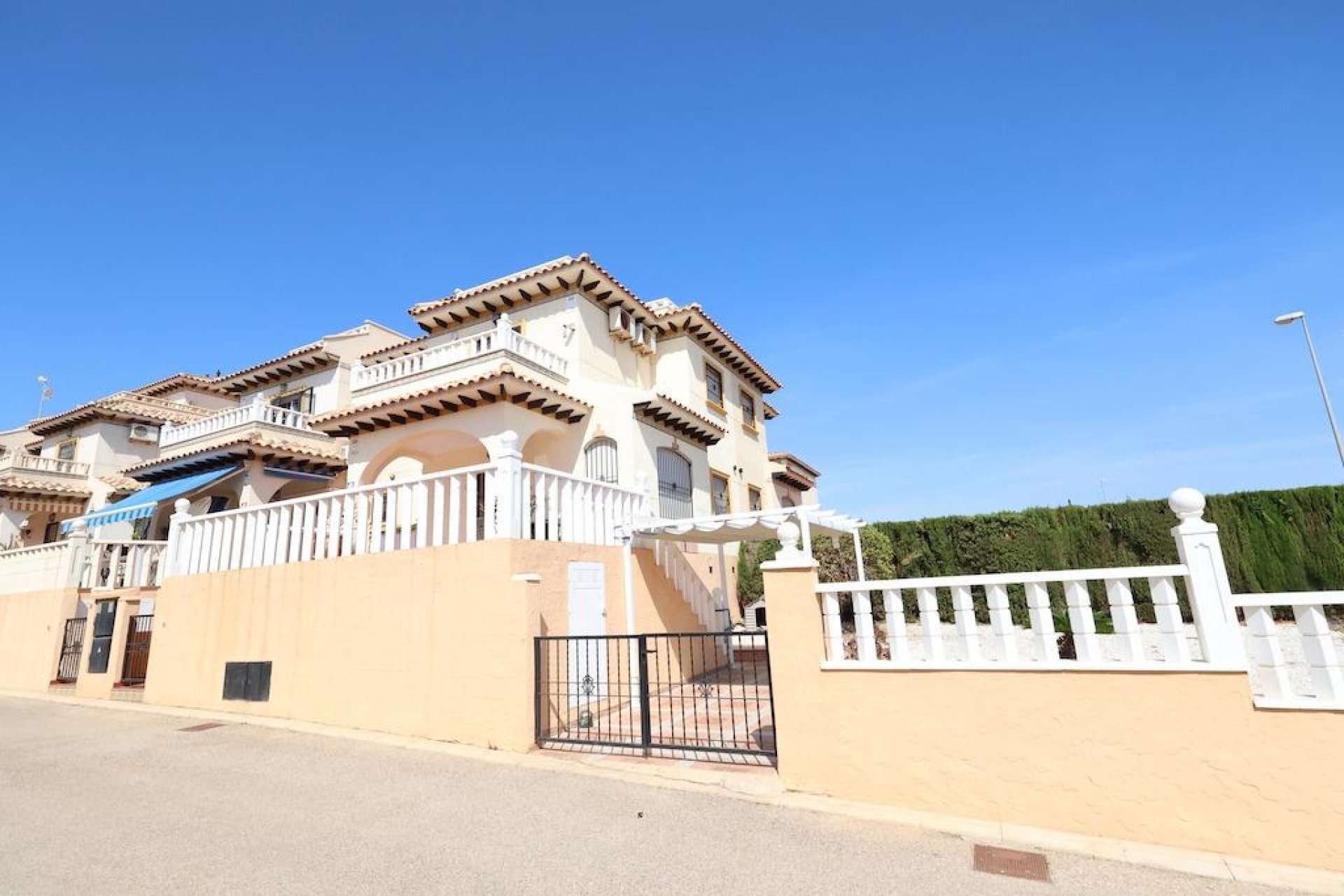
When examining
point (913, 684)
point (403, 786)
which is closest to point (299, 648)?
point (403, 786)

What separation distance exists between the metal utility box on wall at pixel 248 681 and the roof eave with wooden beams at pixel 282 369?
51.2 feet

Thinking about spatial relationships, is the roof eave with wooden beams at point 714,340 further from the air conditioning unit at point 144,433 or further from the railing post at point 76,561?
the air conditioning unit at point 144,433

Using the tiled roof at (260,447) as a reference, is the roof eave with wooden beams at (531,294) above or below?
above

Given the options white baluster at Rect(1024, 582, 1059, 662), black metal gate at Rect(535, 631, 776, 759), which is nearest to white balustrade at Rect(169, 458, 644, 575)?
black metal gate at Rect(535, 631, 776, 759)

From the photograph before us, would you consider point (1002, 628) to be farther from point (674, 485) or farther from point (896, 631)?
point (674, 485)

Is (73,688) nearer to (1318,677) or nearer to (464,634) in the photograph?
(464,634)

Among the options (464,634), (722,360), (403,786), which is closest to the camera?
(403,786)

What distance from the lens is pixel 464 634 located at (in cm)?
859

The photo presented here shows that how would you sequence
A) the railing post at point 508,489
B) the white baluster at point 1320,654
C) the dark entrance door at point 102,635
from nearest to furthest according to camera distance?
the white baluster at point 1320,654 < the railing post at point 508,489 < the dark entrance door at point 102,635

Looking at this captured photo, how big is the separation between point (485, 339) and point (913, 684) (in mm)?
12686

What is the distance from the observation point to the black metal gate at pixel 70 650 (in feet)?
47.8

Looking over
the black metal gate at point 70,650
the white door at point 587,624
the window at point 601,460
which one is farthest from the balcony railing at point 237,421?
→ the white door at point 587,624

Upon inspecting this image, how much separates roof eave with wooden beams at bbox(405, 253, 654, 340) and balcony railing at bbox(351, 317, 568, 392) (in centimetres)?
230

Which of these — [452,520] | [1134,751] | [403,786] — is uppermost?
[452,520]
